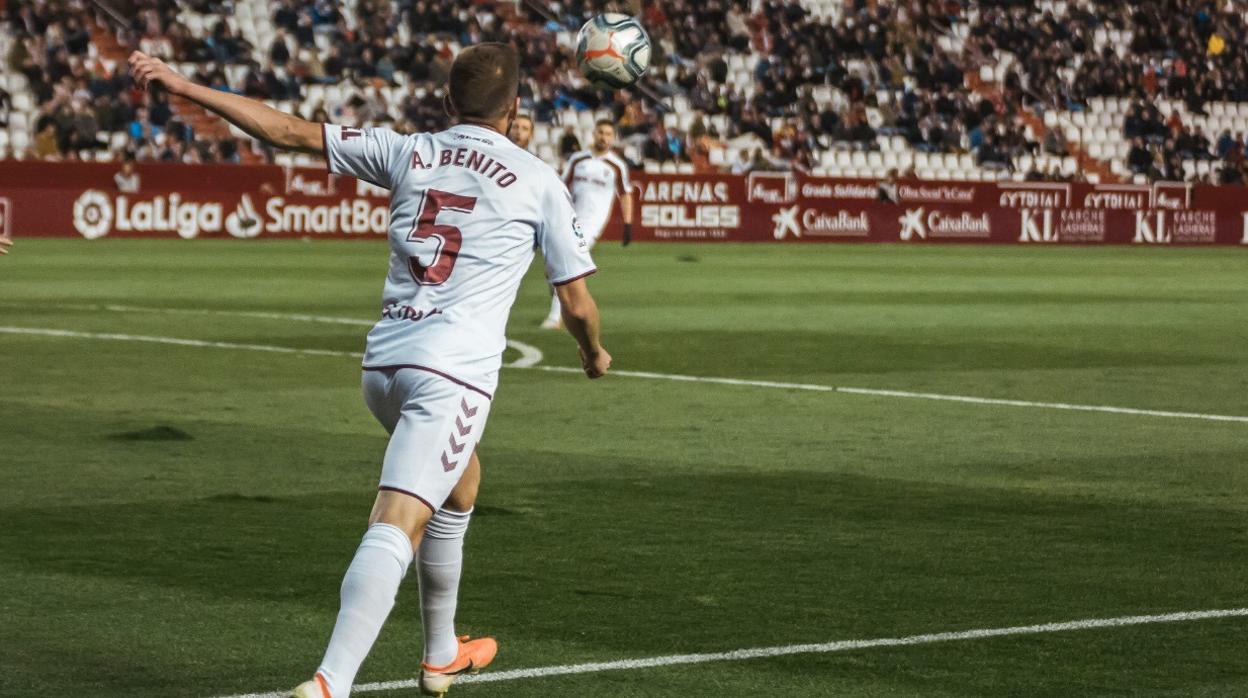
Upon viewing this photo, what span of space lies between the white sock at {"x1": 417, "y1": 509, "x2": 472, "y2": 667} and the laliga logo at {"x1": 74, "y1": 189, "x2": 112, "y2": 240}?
97.5 feet

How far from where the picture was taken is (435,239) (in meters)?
5.30

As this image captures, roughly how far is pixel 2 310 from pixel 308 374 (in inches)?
264

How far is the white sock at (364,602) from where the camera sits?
475 cm

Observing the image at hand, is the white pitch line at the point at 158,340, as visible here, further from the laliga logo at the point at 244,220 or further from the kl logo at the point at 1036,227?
the kl logo at the point at 1036,227

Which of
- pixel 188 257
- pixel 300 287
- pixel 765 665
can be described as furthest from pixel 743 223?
pixel 765 665

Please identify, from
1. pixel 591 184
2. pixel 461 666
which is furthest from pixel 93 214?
pixel 461 666

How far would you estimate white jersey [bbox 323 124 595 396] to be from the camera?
17.3ft

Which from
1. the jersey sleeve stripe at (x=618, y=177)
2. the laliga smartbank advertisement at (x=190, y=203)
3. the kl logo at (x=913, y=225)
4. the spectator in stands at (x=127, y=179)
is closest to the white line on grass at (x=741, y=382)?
the jersey sleeve stripe at (x=618, y=177)

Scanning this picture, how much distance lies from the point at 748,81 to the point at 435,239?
132 ft

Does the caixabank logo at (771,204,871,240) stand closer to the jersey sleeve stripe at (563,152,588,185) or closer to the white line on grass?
the jersey sleeve stripe at (563,152,588,185)

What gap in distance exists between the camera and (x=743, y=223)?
40.3 meters

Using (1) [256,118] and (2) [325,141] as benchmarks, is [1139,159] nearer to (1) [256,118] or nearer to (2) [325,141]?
(2) [325,141]

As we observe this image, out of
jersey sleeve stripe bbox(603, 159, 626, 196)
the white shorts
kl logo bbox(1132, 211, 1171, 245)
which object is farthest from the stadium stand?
the white shorts

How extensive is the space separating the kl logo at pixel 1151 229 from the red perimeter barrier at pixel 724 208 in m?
0.03
